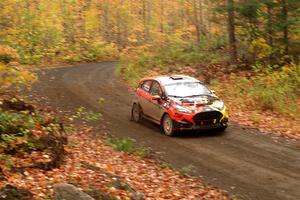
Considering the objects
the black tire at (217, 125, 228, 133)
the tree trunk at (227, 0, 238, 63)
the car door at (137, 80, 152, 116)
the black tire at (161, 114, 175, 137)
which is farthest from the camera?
the tree trunk at (227, 0, 238, 63)

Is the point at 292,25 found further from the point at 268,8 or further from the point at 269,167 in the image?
the point at 269,167

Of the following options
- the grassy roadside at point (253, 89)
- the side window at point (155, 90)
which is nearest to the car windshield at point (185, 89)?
the side window at point (155, 90)

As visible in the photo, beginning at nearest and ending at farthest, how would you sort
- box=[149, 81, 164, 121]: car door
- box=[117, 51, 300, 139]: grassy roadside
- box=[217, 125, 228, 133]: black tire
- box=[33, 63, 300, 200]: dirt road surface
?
box=[33, 63, 300, 200]: dirt road surface → box=[217, 125, 228, 133]: black tire → box=[149, 81, 164, 121]: car door → box=[117, 51, 300, 139]: grassy roadside

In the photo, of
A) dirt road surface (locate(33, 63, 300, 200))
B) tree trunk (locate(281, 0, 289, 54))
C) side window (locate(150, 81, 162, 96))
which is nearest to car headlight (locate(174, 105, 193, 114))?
dirt road surface (locate(33, 63, 300, 200))

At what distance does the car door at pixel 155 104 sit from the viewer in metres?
14.9

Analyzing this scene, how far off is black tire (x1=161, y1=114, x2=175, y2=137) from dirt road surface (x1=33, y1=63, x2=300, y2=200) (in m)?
0.22

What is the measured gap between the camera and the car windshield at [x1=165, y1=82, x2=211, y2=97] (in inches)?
582

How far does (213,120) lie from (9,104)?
617 centimetres

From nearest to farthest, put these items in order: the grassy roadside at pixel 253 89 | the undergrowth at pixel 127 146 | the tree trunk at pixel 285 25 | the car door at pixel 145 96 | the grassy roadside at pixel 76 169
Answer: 1. the grassy roadside at pixel 76 169
2. the undergrowth at pixel 127 146
3. the car door at pixel 145 96
4. the grassy roadside at pixel 253 89
5. the tree trunk at pixel 285 25

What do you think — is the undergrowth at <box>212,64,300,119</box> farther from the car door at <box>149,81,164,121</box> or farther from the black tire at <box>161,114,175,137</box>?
the black tire at <box>161,114,175,137</box>

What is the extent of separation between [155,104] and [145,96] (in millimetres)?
922

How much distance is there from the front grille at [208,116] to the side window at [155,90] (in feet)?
6.20

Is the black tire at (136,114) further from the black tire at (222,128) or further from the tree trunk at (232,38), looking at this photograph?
the tree trunk at (232,38)

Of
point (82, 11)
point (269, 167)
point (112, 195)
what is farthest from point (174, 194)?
point (82, 11)
